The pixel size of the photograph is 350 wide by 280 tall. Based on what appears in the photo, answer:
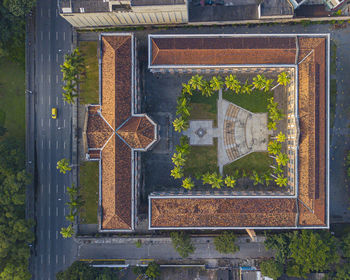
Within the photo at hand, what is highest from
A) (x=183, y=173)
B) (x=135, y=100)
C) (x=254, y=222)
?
(x=135, y=100)

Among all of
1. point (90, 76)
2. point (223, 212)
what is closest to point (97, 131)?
point (90, 76)

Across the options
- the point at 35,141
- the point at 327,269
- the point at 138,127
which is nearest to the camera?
the point at 138,127

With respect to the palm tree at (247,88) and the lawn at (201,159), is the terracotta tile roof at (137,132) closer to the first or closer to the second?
the lawn at (201,159)

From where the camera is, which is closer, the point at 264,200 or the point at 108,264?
the point at 264,200

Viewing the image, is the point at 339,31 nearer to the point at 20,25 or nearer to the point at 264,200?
the point at 264,200

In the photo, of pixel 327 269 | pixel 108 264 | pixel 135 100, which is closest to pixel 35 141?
pixel 135 100

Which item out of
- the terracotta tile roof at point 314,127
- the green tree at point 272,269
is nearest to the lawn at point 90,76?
the terracotta tile roof at point 314,127

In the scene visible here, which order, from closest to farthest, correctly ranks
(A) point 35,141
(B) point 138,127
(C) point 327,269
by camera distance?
(B) point 138,127
(C) point 327,269
(A) point 35,141

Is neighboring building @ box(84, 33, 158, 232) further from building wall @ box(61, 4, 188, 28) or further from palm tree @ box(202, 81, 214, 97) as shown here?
palm tree @ box(202, 81, 214, 97)
